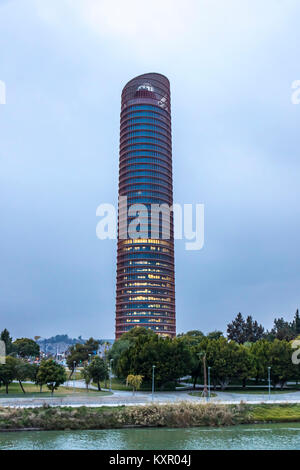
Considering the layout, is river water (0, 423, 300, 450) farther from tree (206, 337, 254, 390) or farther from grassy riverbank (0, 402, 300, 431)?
tree (206, 337, 254, 390)

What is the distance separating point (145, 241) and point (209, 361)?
98.8m

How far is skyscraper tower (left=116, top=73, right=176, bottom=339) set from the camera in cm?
18025

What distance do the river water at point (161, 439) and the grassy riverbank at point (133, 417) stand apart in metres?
1.60

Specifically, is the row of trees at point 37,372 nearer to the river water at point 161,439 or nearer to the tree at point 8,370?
the tree at point 8,370

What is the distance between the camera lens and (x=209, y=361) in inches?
3553

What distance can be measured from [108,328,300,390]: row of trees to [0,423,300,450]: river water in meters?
29.9

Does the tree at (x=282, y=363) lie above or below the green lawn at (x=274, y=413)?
above

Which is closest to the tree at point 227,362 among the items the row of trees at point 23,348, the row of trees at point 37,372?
the row of trees at point 37,372

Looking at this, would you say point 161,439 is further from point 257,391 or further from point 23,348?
point 23,348

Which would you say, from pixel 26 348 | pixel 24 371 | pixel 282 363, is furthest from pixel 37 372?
pixel 26 348

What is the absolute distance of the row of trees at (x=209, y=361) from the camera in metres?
86.0

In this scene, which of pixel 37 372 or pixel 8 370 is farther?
pixel 37 372
